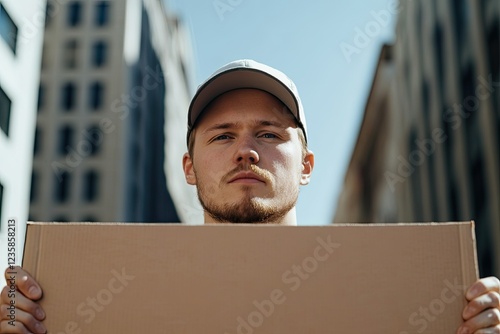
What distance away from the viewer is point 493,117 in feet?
77.8

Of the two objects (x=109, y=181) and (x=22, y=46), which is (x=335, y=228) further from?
(x=109, y=181)

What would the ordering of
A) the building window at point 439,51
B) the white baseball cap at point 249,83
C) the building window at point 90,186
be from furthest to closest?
the building window at point 90,186 < the building window at point 439,51 < the white baseball cap at point 249,83

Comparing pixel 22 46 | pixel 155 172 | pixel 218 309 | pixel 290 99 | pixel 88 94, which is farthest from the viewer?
pixel 155 172

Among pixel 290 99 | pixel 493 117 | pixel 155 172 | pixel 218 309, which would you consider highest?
pixel 155 172

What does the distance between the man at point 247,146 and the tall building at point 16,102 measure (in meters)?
21.0

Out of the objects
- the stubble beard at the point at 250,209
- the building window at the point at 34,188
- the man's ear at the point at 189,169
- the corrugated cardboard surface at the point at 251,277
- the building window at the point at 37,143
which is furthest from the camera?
the building window at the point at 37,143

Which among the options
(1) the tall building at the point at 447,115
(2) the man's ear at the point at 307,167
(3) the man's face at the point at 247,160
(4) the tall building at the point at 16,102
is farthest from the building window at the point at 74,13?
(3) the man's face at the point at 247,160

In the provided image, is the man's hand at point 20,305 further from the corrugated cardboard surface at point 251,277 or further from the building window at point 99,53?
the building window at point 99,53

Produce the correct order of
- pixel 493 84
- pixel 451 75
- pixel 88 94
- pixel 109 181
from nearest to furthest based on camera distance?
pixel 493 84 < pixel 451 75 < pixel 109 181 < pixel 88 94

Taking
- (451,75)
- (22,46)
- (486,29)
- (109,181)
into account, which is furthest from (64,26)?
(486,29)

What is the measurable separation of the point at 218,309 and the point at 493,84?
893 inches

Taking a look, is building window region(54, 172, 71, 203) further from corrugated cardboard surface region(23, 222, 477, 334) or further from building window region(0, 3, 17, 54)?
corrugated cardboard surface region(23, 222, 477, 334)

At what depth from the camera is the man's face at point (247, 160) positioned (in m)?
3.14

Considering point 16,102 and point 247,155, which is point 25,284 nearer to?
point 247,155
